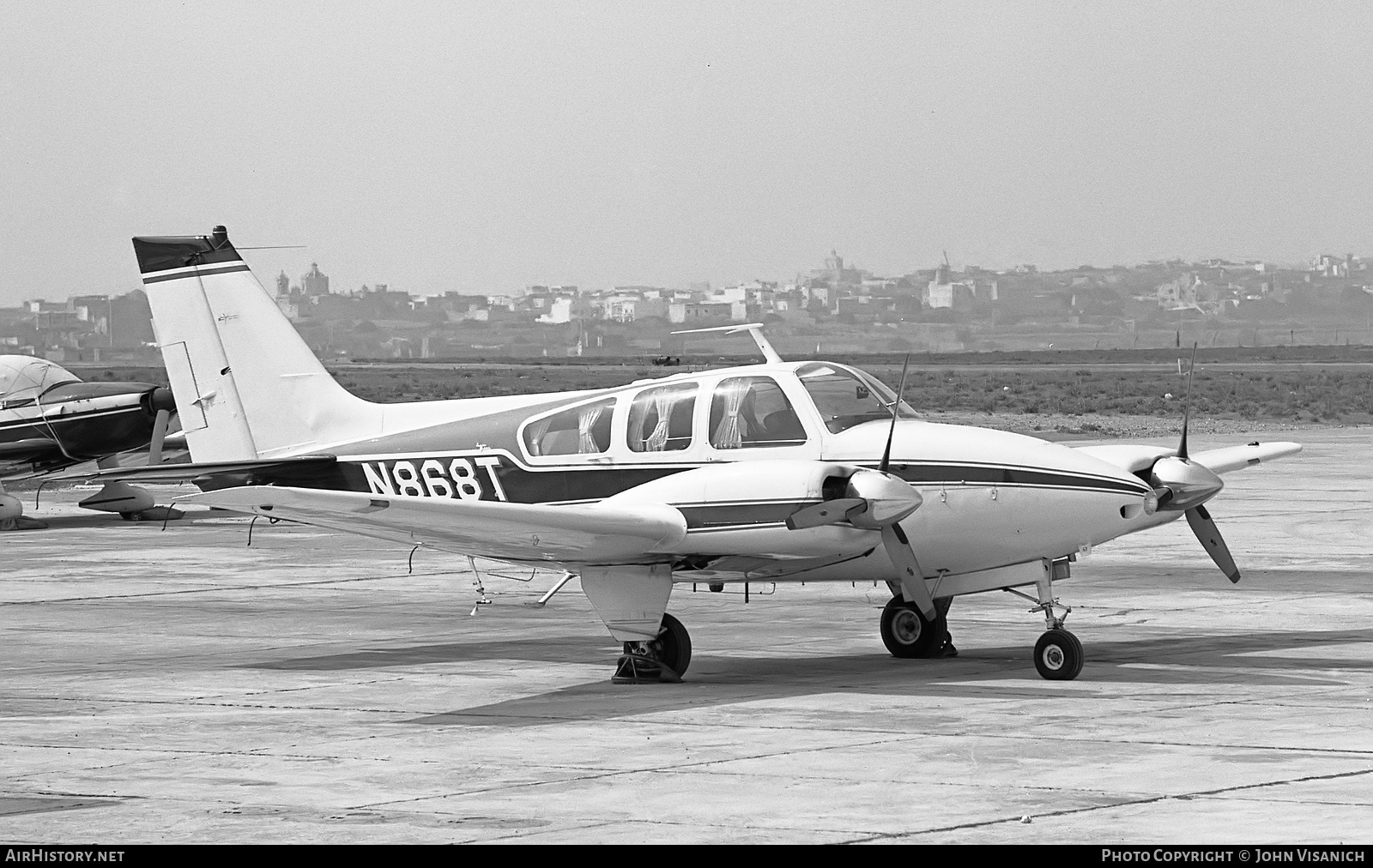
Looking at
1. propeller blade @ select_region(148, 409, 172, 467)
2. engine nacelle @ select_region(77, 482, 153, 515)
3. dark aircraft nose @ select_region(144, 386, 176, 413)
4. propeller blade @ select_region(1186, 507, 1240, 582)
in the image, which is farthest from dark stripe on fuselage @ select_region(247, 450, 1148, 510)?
engine nacelle @ select_region(77, 482, 153, 515)

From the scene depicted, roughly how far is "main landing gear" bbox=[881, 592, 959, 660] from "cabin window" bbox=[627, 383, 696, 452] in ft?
7.73

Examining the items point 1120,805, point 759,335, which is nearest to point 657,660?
point 759,335

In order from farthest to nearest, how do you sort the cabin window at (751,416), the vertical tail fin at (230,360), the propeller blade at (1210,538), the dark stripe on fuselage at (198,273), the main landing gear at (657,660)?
the dark stripe on fuselage at (198,273) < the vertical tail fin at (230,360) < the propeller blade at (1210,538) < the cabin window at (751,416) < the main landing gear at (657,660)

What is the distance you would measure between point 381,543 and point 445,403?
32.7 feet

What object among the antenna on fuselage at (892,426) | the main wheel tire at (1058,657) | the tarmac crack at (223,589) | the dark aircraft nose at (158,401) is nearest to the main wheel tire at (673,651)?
the antenna on fuselage at (892,426)

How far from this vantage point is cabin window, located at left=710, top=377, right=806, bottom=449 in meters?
13.1

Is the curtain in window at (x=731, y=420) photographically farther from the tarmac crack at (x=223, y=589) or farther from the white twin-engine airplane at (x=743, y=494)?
the tarmac crack at (x=223, y=589)

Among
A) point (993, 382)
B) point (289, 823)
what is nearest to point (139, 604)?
point (289, 823)

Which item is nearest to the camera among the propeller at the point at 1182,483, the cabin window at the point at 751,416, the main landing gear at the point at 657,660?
the propeller at the point at 1182,483

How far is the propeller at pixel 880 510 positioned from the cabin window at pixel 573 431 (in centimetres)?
210

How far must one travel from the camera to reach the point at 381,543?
24.5 metres

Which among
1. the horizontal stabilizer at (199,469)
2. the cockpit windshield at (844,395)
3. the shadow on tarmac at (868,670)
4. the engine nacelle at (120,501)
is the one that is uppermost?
the cockpit windshield at (844,395)

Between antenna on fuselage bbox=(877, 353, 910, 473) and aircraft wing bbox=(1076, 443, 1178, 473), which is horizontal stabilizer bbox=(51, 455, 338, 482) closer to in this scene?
antenna on fuselage bbox=(877, 353, 910, 473)

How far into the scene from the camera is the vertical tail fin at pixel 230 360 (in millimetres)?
15656
